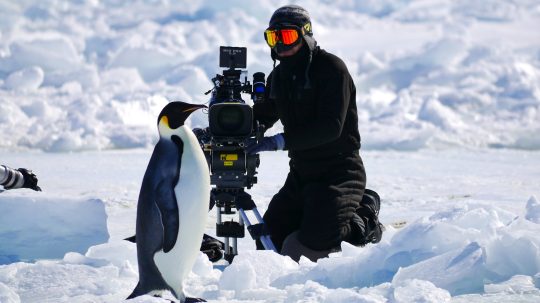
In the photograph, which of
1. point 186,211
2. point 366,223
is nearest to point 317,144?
point 366,223

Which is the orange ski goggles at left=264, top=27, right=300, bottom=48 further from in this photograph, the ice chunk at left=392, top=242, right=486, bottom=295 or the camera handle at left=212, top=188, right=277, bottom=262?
the ice chunk at left=392, top=242, right=486, bottom=295

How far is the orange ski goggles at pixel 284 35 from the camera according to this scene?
3.38 metres

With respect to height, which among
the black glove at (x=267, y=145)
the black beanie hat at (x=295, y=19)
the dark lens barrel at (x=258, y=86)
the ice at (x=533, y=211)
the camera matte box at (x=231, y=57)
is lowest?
the ice at (x=533, y=211)

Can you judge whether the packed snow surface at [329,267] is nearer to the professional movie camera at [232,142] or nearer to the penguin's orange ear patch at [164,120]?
the professional movie camera at [232,142]

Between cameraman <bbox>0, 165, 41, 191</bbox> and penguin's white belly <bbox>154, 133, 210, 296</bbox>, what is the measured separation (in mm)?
1602

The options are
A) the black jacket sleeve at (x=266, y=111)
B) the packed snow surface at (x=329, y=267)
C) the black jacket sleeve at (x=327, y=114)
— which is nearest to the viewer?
the packed snow surface at (x=329, y=267)

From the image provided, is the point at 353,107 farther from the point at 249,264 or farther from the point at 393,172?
the point at 393,172

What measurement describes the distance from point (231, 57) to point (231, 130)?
1.32 feet

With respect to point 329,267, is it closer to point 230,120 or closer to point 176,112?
point 230,120

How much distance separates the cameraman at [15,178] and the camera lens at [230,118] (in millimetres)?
1204

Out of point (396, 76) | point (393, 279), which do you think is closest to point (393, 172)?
point (393, 279)

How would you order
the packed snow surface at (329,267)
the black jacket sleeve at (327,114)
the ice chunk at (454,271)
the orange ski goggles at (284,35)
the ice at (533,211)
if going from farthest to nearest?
the ice at (533,211) < the orange ski goggles at (284,35) < the black jacket sleeve at (327,114) < the ice chunk at (454,271) < the packed snow surface at (329,267)

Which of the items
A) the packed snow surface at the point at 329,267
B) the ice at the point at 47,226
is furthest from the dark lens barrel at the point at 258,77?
the ice at the point at 47,226

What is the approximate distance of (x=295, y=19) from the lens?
11.1 ft
